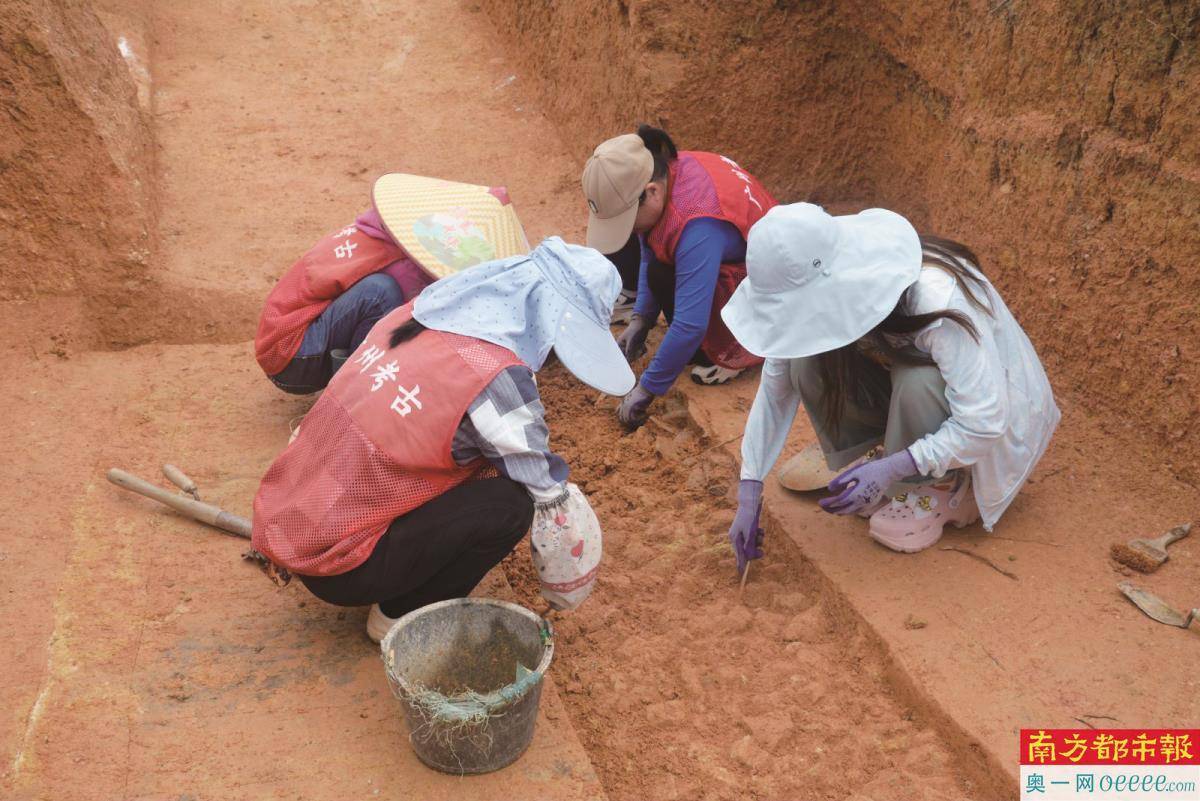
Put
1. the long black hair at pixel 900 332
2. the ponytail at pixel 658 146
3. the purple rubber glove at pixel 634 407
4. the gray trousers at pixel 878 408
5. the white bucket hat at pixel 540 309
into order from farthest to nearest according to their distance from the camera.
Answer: the purple rubber glove at pixel 634 407, the ponytail at pixel 658 146, the gray trousers at pixel 878 408, the long black hair at pixel 900 332, the white bucket hat at pixel 540 309

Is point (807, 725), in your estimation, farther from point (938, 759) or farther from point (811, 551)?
point (811, 551)

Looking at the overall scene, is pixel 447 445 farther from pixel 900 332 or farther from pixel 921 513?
pixel 921 513

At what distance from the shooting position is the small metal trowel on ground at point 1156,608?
2545 mm

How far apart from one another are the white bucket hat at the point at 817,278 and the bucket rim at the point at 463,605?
2.55ft

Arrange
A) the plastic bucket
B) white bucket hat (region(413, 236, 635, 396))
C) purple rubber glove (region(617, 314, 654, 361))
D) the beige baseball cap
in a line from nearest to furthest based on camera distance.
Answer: the plastic bucket → white bucket hat (region(413, 236, 635, 396)) → the beige baseball cap → purple rubber glove (region(617, 314, 654, 361))

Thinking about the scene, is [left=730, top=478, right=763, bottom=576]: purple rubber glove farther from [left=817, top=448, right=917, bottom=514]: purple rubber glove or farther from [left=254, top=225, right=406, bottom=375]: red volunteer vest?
[left=254, top=225, right=406, bottom=375]: red volunteer vest

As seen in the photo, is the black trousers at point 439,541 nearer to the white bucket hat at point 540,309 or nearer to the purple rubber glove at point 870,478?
the white bucket hat at point 540,309

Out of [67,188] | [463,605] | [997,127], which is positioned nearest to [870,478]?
[463,605]

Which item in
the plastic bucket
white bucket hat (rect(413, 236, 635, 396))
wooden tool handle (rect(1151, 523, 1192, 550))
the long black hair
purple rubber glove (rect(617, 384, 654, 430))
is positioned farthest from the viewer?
purple rubber glove (rect(617, 384, 654, 430))

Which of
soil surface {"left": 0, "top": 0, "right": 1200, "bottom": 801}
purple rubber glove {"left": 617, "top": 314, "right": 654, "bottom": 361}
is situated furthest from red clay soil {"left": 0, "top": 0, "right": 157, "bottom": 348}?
purple rubber glove {"left": 617, "top": 314, "right": 654, "bottom": 361}

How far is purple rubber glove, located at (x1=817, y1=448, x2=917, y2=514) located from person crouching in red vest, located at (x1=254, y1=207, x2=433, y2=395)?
1.42 meters

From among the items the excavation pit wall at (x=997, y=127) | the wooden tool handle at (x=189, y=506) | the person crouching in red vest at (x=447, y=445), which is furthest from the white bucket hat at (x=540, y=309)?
the excavation pit wall at (x=997, y=127)

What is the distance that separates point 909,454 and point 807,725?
0.69 m

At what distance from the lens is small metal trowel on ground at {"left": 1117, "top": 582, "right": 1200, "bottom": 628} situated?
8.35 feet
